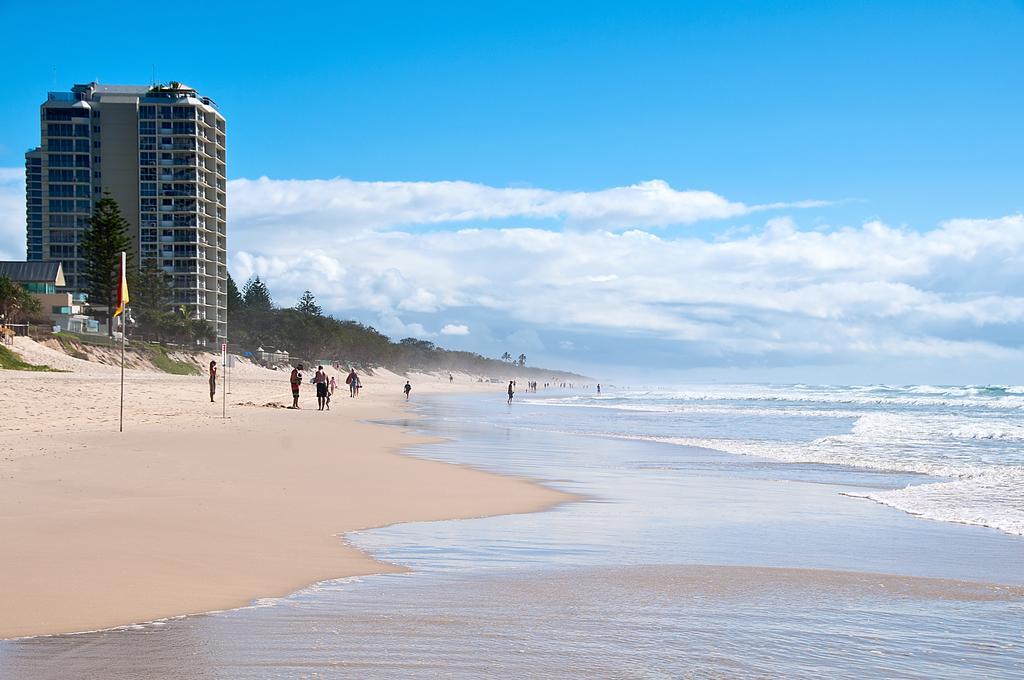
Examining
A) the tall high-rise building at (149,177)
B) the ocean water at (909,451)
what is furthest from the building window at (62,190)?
the ocean water at (909,451)

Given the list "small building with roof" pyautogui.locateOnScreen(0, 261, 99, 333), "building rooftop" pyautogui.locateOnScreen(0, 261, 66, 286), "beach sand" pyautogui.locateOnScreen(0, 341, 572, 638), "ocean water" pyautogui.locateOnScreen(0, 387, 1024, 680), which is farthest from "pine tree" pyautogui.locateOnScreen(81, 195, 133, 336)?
"ocean water" pyautogui.locateOnScreen(0, 387, 1024, 680)

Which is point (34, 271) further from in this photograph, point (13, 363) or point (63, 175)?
point (13, 363)

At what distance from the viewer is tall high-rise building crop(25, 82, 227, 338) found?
112062mm

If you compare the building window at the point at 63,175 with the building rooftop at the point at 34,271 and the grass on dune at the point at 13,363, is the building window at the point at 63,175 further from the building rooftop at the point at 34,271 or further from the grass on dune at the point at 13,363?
the grass on dune at the point at 13,363

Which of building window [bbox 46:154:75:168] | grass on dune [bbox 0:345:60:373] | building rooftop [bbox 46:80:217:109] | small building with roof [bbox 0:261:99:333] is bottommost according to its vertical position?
grass on dune [bbox 0:345:60:373]

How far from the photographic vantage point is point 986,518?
1056 cm

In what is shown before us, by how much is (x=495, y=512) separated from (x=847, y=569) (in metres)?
4.36

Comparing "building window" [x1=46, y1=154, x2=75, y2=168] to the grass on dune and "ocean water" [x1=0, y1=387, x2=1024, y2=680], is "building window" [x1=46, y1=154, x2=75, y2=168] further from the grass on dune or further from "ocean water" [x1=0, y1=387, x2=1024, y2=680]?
"ocean water" [x1=0, y1=387, x2=1024, y2=680]

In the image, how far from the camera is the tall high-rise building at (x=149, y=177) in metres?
112

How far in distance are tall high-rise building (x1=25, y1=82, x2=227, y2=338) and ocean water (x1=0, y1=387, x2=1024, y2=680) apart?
108311 mm

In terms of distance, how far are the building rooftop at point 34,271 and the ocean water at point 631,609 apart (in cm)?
9457

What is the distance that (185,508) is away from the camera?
370 inches

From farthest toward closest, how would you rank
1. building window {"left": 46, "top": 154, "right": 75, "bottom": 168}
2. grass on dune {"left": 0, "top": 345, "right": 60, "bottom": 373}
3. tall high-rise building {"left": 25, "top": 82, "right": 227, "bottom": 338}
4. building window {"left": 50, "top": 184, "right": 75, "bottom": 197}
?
building window {"left": 50, "top": 184, "right": 75, "bottom": 197} < building window {"left": 46, "top": 154, "right": 75, "bottom": 168} < tall high-rise building {"left": 25, "top": 82, "right": 227, "bottom": 338} < grass on dune {"left": 0, "top": 345, "right": 60, "bottom": 373}

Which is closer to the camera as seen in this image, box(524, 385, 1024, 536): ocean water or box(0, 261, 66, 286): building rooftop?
box(524, 385, 1024, 536): ocean water
